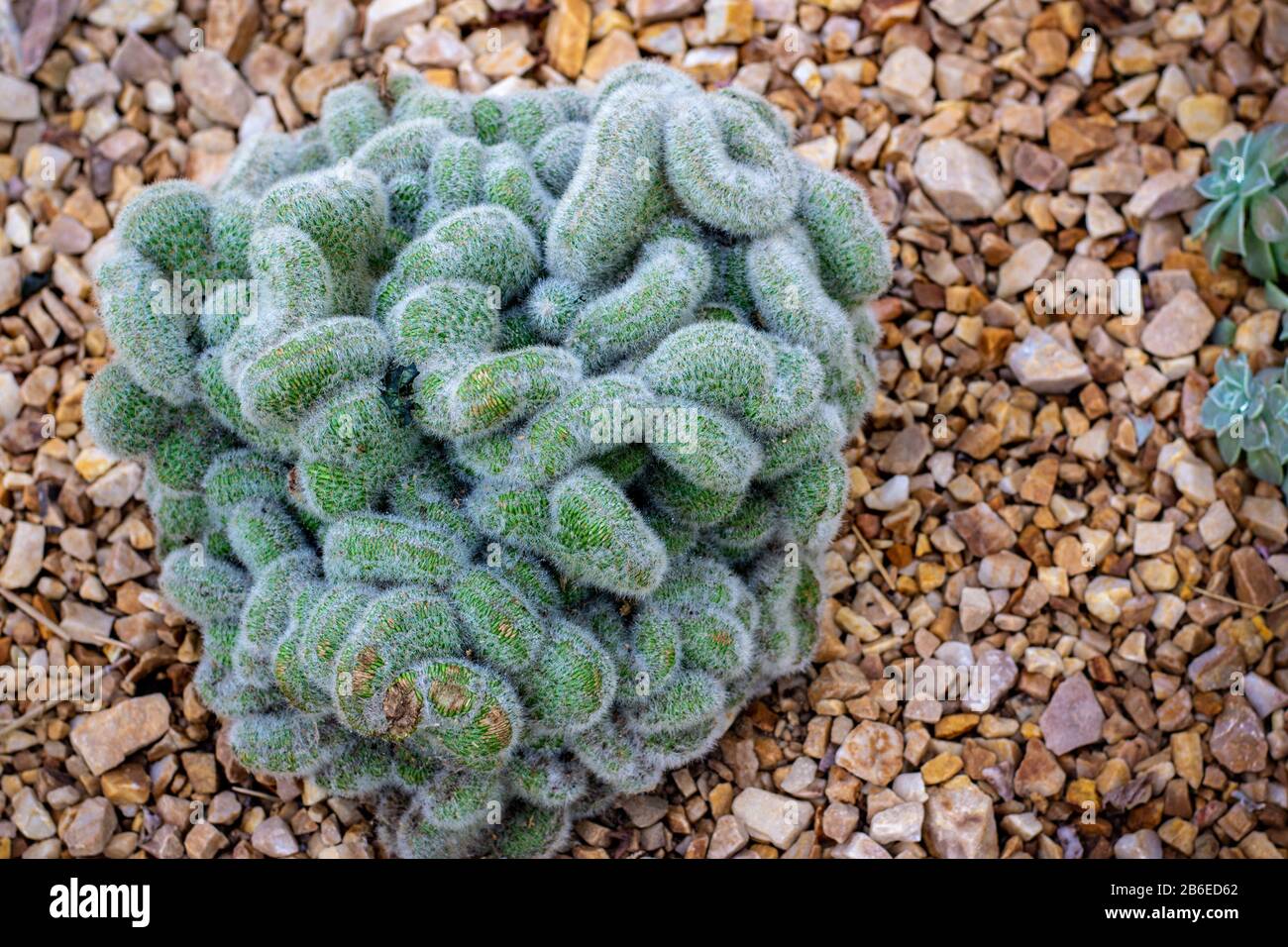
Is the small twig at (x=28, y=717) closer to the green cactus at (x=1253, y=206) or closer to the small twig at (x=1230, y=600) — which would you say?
the small twig at (x=1230, y=600)

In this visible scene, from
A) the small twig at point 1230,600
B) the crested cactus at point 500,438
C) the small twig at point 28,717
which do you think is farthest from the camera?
the small twig at point 1230,600

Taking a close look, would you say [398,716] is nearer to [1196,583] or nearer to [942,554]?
[942,554]

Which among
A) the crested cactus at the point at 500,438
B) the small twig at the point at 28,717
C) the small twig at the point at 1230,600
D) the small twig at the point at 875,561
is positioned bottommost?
the small twig at the point at 28,717

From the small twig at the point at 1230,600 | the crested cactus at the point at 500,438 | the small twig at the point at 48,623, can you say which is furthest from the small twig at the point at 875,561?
the small twig at the point at 48,623

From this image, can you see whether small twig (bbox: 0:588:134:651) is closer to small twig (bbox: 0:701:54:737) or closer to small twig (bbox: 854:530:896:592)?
small twig (bbox: 0:701:54:737)

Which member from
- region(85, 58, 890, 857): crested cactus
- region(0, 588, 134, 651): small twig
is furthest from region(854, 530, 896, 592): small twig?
region(0, 588, 134, 651): small twig

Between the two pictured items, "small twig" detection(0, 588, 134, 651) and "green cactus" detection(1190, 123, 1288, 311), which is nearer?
"small twig" detection(0, 588, 134, 651)

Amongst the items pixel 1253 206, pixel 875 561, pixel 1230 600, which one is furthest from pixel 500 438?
pixel 1253 206
